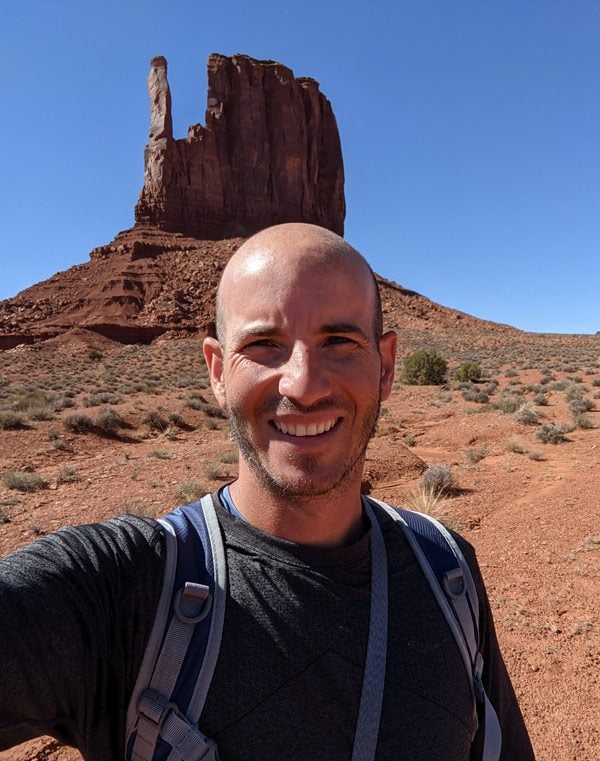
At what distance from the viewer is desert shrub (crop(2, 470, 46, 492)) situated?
858 cm

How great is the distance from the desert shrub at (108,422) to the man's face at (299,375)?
43.2 feet

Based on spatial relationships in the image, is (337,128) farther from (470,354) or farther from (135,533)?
(135,533)

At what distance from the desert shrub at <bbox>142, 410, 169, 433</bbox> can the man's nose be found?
1387 cm

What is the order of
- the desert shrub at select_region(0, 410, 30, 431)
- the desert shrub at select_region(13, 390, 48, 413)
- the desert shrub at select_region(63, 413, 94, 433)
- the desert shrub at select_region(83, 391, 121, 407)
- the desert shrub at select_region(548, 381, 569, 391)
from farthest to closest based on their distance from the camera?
the desert shrub at select_region(548, 381, 569, 391) → the desert shrub at select_region(83, 391, 121, 407) → the desert shrub at select_region(13, 390, 48, 413) → the desert shrub at select_region(63, 413, 94, 433) → the desert shrub at select_region(0, 410, 30, 431)

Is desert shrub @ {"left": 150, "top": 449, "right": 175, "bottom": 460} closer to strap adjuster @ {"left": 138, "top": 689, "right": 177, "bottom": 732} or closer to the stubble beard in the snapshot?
the stubble beard

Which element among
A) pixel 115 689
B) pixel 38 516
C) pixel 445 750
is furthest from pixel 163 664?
pixel 38 516

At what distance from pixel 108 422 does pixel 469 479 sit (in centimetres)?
1003

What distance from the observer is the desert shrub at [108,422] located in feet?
44.4

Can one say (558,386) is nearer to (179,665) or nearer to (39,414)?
(39,414)

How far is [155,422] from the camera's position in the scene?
14828mm

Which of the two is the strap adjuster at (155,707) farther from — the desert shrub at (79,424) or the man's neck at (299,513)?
the desert shrub at (79,424)

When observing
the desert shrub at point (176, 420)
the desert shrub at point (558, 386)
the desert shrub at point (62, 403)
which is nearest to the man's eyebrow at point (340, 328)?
the desert shrub at point (176, 420)

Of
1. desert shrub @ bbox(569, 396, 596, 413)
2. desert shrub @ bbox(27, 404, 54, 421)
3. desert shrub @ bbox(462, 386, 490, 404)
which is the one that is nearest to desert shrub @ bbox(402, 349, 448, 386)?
desert shrub @ bbox(462, 386, 490, 404)

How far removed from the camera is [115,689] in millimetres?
1161
